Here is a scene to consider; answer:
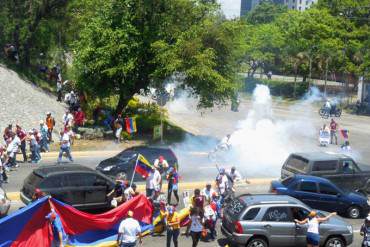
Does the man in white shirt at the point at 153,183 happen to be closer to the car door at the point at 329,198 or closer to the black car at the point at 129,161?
the black car at the point at 129,161

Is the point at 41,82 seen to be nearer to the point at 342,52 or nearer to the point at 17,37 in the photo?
the point at 17,37

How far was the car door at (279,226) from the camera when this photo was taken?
14938 mm

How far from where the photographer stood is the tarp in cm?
1339

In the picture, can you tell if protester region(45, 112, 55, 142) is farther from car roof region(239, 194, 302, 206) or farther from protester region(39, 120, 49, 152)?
car roof region(239, 194, 302, 206)

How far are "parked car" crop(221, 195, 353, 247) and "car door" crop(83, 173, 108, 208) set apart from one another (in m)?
3.93

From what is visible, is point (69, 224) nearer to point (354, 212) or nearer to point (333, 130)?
point (354, 212)

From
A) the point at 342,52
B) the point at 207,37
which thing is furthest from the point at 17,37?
the point at 342,52

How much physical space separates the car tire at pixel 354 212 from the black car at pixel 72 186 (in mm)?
8425

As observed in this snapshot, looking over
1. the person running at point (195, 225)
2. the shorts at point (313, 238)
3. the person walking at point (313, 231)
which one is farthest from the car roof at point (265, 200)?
the person running at point (195, 225)

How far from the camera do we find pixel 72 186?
16641 millimetres

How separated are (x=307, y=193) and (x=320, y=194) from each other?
0.46 m

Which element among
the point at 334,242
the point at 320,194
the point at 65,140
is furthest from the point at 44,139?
Result: the point at 334,242

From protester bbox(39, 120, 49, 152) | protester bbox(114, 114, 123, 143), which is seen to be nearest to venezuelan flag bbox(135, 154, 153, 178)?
protester bbox(39, 120, 49, 152)

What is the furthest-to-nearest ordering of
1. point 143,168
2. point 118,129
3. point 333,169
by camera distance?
point 118,129
point 333,169
point 143,168
